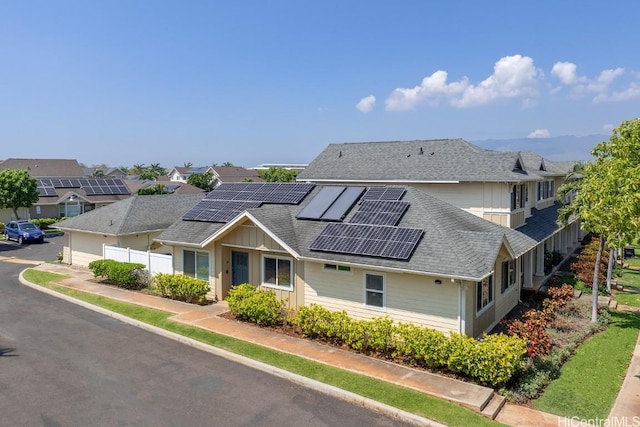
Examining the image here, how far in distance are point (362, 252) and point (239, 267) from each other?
6.91 meters

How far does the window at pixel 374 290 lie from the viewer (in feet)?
51.5

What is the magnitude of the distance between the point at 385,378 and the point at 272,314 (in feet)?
18.8

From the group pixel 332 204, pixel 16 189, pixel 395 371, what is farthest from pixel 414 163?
pixel 16 189

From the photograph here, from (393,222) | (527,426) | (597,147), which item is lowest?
(527,426)

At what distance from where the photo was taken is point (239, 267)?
2038 cm

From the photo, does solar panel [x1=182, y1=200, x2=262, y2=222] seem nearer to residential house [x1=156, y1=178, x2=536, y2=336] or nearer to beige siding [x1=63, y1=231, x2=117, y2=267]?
residential house [x1=156, y1=178, x2=536, y2=336]

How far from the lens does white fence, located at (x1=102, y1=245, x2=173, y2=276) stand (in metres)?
23.1

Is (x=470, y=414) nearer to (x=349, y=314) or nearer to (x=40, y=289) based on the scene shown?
(x=349, y=314)

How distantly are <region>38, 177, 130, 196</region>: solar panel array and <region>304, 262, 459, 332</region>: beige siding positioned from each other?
47.8m

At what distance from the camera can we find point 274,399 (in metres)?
11.5

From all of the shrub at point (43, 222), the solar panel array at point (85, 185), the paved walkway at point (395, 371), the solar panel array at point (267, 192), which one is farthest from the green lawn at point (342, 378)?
the solar panel array at point (85, 185)

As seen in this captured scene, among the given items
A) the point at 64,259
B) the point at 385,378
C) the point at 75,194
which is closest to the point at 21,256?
the point at 64,259

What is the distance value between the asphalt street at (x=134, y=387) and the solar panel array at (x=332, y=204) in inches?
286

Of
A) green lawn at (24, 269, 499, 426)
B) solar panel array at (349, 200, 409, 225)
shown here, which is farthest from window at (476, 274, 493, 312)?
green lawn at (24, 269, 499, 426)
